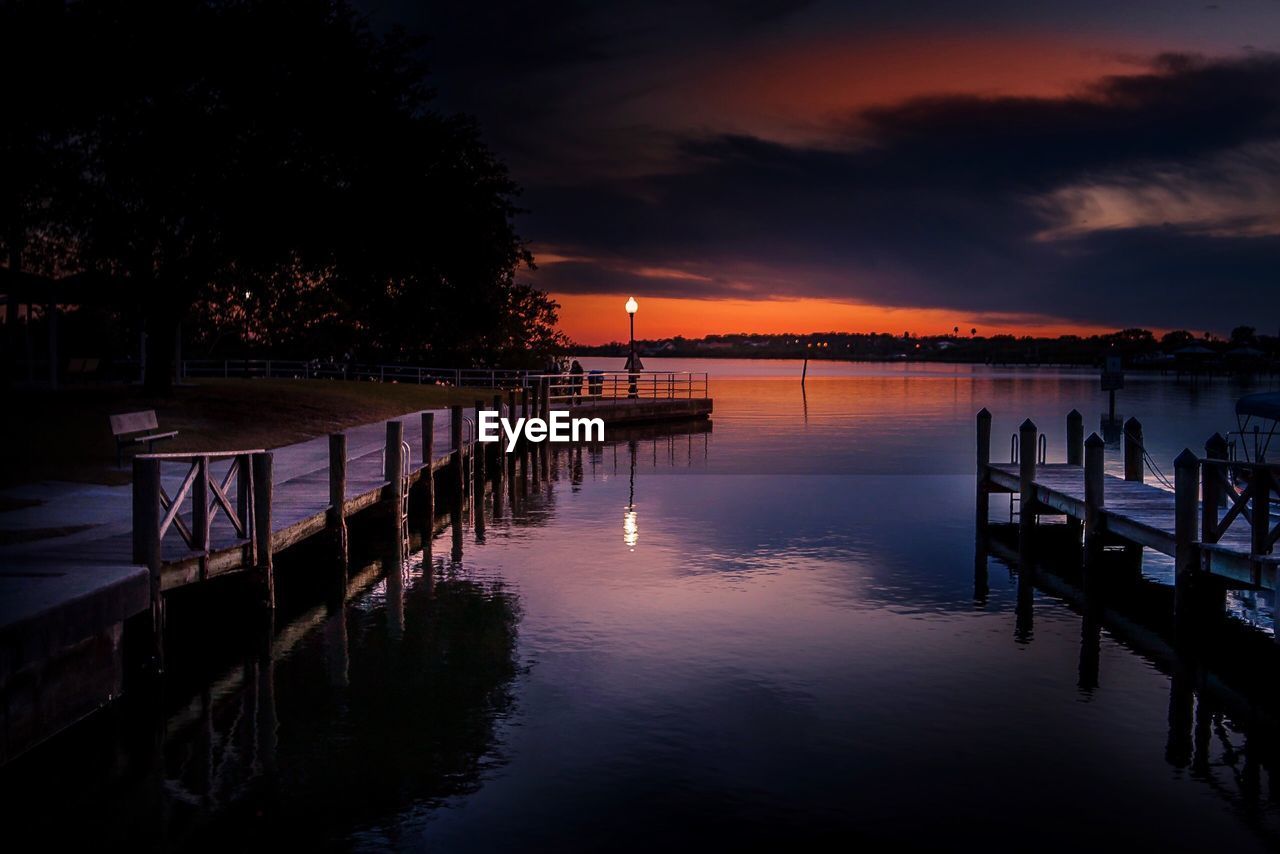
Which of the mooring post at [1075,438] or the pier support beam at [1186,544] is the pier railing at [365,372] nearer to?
the mooring post at [1075,438]

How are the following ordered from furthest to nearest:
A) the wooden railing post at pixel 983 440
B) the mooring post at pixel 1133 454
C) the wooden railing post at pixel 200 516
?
1. the wooden railing post at pixel 983 440
2. the mooring post at pixel 1133 454
3. the wooden railing post at pixel 200 516

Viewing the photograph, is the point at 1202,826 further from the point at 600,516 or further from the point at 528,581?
the point at 600,516

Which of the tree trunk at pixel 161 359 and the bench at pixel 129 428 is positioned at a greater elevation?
the tree trunk at pixel 161 359

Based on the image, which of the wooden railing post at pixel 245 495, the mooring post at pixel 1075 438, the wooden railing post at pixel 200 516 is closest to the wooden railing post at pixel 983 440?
the mooring post at pixel 1075 438

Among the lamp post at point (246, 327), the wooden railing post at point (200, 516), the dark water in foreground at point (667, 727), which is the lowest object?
the dark water in foreground at point (667, 727)

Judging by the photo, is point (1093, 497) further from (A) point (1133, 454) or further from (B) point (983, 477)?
(B) point (983, 477)

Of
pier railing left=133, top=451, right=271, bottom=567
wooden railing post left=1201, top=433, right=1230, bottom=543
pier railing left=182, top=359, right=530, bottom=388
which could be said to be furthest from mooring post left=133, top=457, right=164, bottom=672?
pier railing left=182, top=359, right=530, bottom=388

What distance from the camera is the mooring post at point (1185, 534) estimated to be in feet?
48.4

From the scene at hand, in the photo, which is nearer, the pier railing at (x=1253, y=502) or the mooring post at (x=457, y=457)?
the pier railing at (x=1253, y=502)

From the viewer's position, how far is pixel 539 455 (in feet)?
139

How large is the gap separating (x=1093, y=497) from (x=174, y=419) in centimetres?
2432

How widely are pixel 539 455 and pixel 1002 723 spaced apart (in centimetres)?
3118

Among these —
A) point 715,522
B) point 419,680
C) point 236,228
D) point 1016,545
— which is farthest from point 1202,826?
point 236,228

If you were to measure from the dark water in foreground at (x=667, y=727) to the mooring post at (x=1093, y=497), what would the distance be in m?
1.52
